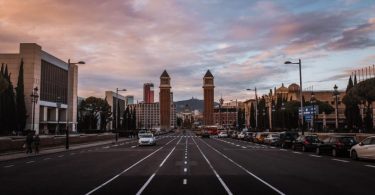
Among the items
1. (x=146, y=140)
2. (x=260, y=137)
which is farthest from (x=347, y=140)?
(x=260, y=137)

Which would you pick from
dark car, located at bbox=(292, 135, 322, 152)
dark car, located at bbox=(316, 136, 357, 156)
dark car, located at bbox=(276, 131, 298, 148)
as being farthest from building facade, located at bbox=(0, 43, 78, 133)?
dark car, located at bbox=(316, 136, 357, 156)

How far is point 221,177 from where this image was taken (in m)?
19.0

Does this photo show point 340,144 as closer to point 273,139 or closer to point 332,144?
point 332,144

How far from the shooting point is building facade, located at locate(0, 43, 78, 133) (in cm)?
10788

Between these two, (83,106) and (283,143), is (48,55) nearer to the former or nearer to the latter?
(83,106)

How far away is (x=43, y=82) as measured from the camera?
116m

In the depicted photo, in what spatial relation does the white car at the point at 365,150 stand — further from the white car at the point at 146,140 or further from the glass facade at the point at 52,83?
the glass facade at the point at 52,83

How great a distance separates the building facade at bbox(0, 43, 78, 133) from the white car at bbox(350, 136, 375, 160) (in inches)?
2912

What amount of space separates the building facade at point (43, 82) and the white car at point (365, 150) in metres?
74.0

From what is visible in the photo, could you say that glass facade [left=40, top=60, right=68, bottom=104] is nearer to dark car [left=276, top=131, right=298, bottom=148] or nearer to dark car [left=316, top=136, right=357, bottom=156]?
dark car [left=276, top=131, right=298, bottom=148]

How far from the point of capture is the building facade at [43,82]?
107875 millimetres

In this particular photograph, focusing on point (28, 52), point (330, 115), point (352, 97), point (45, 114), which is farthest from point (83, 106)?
point (352, 97)

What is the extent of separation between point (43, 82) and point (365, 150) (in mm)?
99382

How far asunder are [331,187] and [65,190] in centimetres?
841
